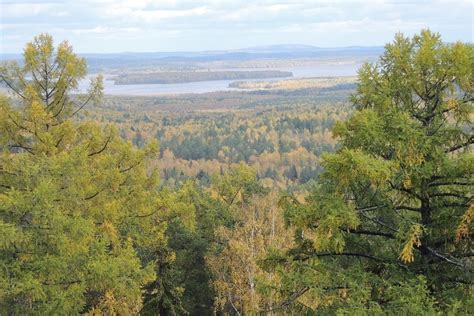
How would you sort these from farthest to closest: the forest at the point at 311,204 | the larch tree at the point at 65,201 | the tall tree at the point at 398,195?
the larch tree at the point at 65,201 → the forest at the point at 311,204 → the tall tree at the point at 398,195

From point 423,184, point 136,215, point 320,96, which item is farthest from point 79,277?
point 320,96

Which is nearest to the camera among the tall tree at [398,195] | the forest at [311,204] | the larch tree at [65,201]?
the tall tree at [398,195]

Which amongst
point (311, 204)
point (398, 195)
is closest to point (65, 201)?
point (311, 204)

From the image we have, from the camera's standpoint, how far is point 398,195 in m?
8.30

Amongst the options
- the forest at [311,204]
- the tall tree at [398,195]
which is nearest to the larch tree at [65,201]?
the forest at [311,204]

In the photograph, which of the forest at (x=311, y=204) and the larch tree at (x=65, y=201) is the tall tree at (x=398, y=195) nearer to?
the forest at (x=311, y=204)

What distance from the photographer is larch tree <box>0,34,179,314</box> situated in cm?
923

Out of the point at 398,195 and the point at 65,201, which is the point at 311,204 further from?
the point at 65,201

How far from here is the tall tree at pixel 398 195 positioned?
Answer: 727 centimetres

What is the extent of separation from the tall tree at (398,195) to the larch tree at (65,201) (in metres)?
3.87

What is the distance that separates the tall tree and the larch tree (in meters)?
3.87

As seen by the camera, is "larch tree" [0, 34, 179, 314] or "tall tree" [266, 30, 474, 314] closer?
"tall tree" [266, 30, 474, 314]

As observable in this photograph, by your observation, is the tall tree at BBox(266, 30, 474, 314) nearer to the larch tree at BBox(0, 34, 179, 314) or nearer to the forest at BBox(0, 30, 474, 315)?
the forest at BBox(0, 30, 474, 315)

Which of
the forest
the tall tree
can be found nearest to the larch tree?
the forest
